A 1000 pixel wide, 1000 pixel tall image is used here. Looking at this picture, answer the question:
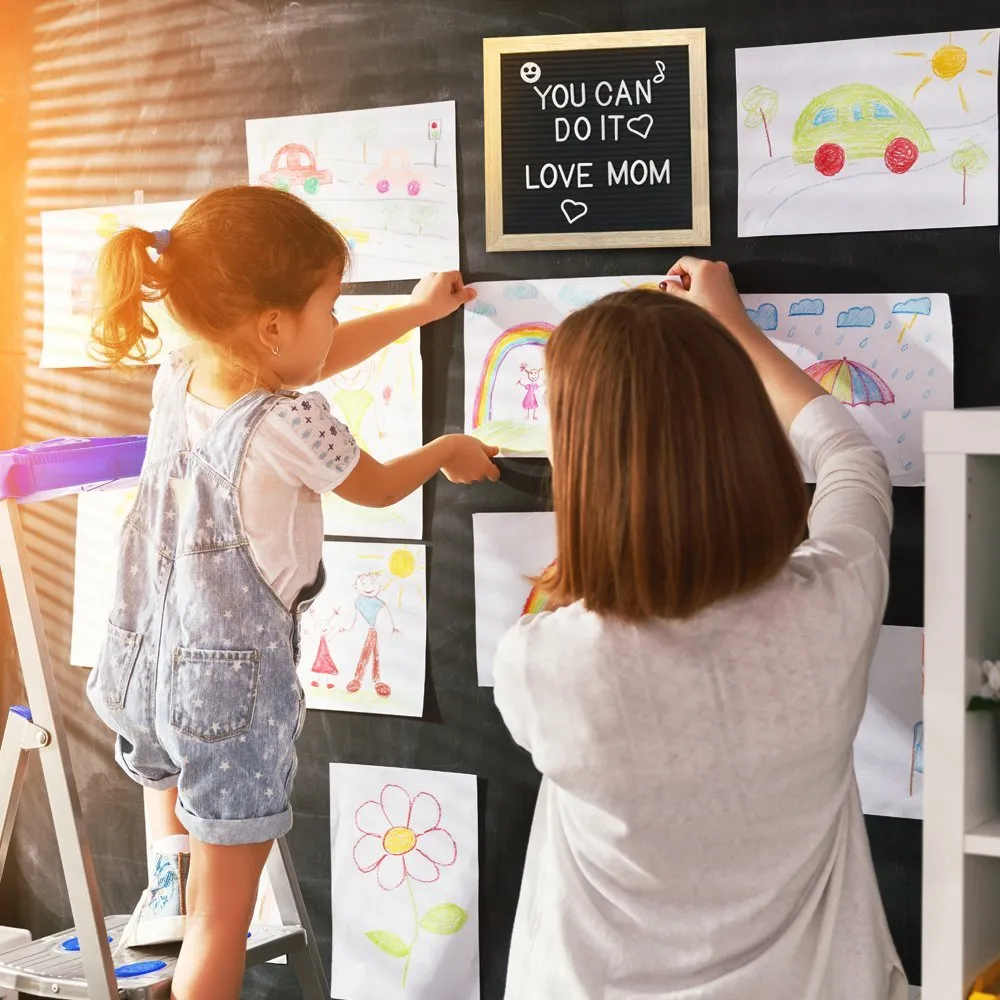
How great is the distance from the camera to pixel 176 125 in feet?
5.80

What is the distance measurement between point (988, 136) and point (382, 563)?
2.95 feet

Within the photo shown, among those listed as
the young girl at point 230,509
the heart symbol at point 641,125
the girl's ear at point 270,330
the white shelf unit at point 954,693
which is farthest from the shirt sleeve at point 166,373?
the white shelf unit at point 954,693

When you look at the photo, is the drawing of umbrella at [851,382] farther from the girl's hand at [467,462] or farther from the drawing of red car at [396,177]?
the drawing of red car at [396,177]

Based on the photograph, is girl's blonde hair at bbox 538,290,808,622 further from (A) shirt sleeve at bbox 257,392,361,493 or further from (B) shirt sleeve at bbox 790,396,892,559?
(A) shirt sleeve at bbox 257,392,361,493

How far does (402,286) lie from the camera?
1650 mm

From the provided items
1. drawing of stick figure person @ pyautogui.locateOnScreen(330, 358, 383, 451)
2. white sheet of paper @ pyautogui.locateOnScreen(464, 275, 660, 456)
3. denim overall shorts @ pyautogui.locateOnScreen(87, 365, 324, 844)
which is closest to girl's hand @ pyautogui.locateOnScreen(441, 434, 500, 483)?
white sheet of paper @ pyautogui.locateOnScreen(464, 275, 660, 456)

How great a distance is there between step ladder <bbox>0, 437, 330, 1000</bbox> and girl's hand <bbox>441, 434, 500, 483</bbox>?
40 cm

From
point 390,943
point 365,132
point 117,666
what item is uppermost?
point 365,132

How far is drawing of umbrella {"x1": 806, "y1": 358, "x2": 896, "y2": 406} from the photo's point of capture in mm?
1407

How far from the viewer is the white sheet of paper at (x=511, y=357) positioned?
1.56 metres

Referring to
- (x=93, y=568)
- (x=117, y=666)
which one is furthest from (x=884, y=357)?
(x=93, y=568)

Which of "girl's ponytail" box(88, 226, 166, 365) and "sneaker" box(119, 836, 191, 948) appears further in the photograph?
"sneaker" box(119, 836, 191, 948)

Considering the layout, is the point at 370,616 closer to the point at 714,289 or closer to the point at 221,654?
the point at 221,654

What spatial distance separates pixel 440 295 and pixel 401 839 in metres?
0.73
